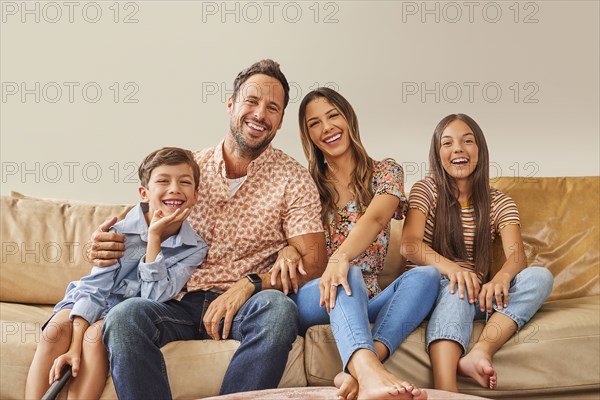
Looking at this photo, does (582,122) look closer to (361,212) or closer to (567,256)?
(567,256)

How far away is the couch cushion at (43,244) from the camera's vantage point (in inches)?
96.1

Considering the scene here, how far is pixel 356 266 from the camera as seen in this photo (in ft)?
6.63

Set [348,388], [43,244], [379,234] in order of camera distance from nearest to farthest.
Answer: [348,388] → [379,234] → [43,244]

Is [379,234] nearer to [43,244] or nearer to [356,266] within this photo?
[356,266]

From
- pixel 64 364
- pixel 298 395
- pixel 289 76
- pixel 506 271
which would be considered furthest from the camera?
pixel 289 76

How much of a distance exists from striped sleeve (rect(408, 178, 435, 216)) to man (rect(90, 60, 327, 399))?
348 mm

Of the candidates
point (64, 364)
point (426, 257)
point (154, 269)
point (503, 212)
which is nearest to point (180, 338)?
point (154, 269)

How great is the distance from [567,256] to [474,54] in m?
1.07

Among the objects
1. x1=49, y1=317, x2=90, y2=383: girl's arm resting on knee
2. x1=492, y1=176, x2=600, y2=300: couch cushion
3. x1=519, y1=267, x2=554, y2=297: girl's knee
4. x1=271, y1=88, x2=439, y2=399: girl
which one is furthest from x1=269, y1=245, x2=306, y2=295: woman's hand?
x1=492, y1=176, x2=600, y2=300: couch cushion

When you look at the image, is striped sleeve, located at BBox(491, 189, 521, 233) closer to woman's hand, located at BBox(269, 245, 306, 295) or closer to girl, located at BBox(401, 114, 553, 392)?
girl, located at BBox(401, 114, 553, 392)

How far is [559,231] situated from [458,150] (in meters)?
0.56

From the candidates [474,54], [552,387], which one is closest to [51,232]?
[552,387]

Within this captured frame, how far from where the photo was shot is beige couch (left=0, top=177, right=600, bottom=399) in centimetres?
190

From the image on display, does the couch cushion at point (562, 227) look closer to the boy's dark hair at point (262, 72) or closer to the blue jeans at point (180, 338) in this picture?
the boy's dark hair at point (262, 72)
